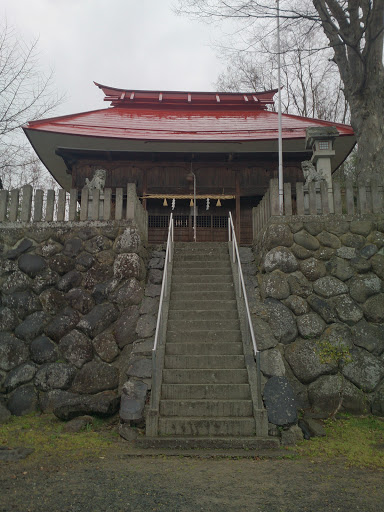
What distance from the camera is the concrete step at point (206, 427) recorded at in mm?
5109

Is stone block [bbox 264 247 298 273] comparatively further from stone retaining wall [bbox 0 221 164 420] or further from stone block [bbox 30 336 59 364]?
stone block [bbox 30 336 59 364]

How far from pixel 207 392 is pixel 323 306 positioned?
2.72 meters

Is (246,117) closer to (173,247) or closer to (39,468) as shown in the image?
(173,247)

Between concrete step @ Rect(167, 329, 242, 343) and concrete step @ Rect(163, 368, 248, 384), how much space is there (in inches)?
26.5

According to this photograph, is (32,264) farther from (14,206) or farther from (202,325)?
(202,325)

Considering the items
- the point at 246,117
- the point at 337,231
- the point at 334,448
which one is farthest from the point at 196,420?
the point at 246,117

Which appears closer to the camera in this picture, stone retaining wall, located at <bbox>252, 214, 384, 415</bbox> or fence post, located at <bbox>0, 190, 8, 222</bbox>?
stone retaining wall, located at <bbox>252, 214, 384, 415</bbox>

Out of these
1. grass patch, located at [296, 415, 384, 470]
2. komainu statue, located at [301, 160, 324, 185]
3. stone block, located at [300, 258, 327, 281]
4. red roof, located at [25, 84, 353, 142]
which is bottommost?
grass patch, located at [296, 415, 384, 470]

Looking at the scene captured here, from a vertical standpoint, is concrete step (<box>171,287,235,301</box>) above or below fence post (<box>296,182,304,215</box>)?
below

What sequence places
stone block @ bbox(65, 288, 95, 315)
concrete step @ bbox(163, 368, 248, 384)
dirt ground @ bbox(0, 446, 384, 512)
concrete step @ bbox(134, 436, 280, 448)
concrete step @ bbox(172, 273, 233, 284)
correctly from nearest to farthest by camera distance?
dirt ground @ bbox(0, 446, 384, 512)
concrete step @ bbox(134, 436, 280, 448)
concrete step @ bbox(163, 368, 248, 384)
stone block @ bbox(65, 288, 95, 315)
concrete step @ bbox(172, 273, 233, 284)

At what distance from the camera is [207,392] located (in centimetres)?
558

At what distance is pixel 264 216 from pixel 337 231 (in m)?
1.57

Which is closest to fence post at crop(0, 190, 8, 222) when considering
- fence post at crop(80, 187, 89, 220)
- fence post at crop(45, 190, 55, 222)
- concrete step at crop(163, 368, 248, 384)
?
fence post at crop(45, 190, 55, 222)

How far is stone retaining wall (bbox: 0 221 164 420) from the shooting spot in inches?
252
